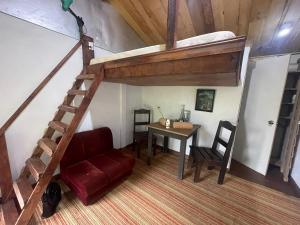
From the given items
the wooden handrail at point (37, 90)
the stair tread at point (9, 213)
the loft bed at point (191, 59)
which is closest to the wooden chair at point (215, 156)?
the loft bed at point (191, 59)

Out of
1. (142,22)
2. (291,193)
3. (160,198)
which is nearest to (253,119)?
(291,193)

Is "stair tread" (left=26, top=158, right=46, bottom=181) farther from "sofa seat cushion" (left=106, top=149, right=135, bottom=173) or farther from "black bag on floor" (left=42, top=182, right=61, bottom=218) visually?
"sofa seat cushion" (left=106, top=149, right=135, bottom=173)

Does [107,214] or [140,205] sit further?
[140,205]

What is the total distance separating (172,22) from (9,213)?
250cm

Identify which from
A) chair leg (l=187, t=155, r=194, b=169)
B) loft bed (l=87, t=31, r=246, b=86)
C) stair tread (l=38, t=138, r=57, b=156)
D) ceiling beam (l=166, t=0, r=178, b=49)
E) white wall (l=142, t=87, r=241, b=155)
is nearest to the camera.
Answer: loft bed (l=87, t=31, r=246, b=86)

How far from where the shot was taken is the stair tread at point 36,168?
1.39 m

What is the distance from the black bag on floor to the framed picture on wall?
262 centimetres

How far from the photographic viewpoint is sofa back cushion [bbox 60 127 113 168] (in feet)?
6.70

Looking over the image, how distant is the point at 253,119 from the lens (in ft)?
8.62

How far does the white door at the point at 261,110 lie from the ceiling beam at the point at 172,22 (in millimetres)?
2035

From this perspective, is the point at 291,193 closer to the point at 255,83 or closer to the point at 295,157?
the point at 295,157

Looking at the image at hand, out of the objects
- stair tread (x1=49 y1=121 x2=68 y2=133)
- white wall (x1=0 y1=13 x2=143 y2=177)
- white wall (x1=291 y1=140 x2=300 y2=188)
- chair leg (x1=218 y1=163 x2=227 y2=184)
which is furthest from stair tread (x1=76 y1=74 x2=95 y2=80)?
white wall (x1=291 y1=140 x2=300 y2=188)

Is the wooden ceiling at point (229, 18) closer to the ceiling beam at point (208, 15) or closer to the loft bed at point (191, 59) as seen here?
the ceiling beam at point (208, 15)

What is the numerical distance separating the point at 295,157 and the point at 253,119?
840 mm
